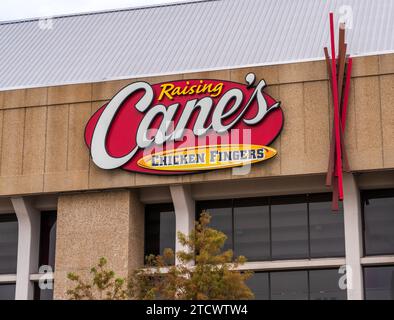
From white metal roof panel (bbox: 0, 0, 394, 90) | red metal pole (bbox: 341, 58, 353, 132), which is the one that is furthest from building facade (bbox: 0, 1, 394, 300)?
white metal roof panel (bbox: 0, 0, 394, 90)

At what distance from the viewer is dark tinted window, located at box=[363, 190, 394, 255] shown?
87.3 ft

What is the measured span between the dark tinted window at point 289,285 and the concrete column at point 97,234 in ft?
14.8

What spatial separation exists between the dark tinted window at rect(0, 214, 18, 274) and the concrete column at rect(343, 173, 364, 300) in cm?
1167

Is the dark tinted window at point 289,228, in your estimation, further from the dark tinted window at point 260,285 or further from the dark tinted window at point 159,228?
the dark tinted window at point 159,228

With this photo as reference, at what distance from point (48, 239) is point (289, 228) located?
8.55 meters

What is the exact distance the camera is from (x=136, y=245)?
91.8 ft

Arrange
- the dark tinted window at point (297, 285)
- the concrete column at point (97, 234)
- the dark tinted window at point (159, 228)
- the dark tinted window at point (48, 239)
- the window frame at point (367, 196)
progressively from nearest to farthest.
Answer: the dark tinted window at point (297, 285)
the window frame at point (367, 196)
the concrete column at point (97, 234)
the dark tinted window at point (159, 228)
the dark tinted window at point (48, 239)

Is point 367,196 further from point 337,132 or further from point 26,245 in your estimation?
point 26,245

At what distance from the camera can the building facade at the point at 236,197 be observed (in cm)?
2633

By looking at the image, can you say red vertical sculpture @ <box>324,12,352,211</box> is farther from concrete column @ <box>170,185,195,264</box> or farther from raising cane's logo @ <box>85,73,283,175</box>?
concrete column @ <box>170,185,195,264</box>

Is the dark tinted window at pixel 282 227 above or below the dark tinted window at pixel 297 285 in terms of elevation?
above

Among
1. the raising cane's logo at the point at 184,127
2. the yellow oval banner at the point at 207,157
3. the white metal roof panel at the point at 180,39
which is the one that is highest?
the white metal roof panel at the point at 180,39

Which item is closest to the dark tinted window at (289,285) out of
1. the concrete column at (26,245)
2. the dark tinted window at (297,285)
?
the dark tinted window at (297,285)

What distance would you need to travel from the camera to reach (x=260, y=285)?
89.2ft
